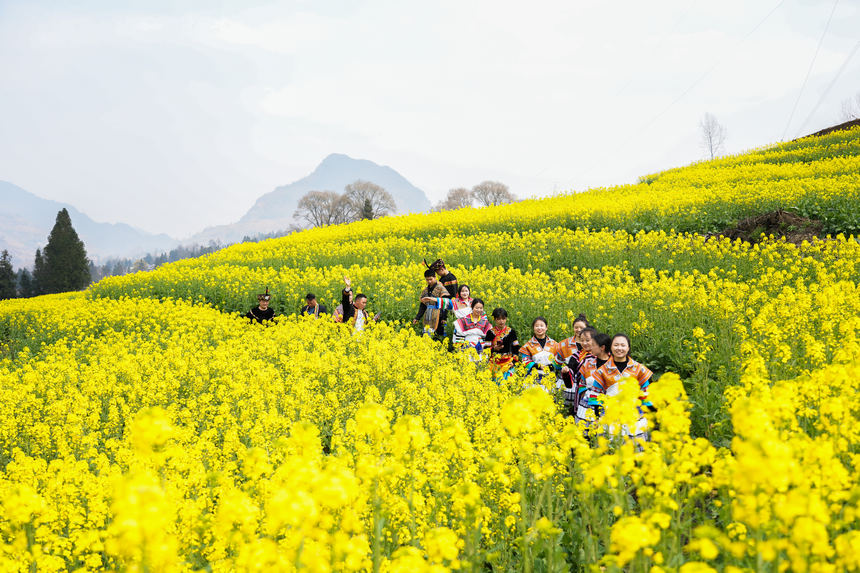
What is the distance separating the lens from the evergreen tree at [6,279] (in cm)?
5791

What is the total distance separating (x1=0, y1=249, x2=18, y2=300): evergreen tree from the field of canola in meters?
50.1

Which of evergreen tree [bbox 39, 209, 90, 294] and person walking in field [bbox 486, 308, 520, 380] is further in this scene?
evergreen tree [bbox 39, 209, 90, 294]

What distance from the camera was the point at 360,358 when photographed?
9242mm

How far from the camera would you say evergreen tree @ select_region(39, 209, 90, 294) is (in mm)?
60781

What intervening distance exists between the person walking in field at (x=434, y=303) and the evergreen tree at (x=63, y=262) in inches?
2570

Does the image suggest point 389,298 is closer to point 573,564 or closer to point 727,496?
point 573,564

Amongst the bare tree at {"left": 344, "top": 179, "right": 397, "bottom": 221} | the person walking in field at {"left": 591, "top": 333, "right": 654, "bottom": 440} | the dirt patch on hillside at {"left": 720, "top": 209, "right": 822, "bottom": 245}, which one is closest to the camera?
the person walking in field at {"left": 591, "top": 333, "right": 654, "bottom": 440}

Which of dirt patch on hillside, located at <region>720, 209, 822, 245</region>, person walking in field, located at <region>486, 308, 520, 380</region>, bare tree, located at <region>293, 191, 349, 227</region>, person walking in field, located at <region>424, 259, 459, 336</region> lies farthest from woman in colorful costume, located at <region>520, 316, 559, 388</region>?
bare tree, located at <region>293, 191, 349, 227</region>

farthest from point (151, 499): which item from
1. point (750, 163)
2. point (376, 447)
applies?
point (750, 163)

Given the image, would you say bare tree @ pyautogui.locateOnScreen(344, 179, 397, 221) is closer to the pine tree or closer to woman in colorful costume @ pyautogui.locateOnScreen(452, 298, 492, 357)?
the pine tree

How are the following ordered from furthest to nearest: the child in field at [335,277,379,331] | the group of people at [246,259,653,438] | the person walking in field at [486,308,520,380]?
the child in field at [335,277,379,331], the person walking in field at [486,308,520,380], the group of people at [246,259,653,438]

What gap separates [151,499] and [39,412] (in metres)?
7.97

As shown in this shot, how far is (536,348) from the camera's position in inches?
344

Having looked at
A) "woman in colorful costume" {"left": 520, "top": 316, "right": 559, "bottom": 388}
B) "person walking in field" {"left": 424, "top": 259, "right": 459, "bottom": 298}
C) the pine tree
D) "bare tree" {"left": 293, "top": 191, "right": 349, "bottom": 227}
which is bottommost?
"woman in colorful costume" {"left": 520, "top": 316, "right": 559, "bottom": 388}
